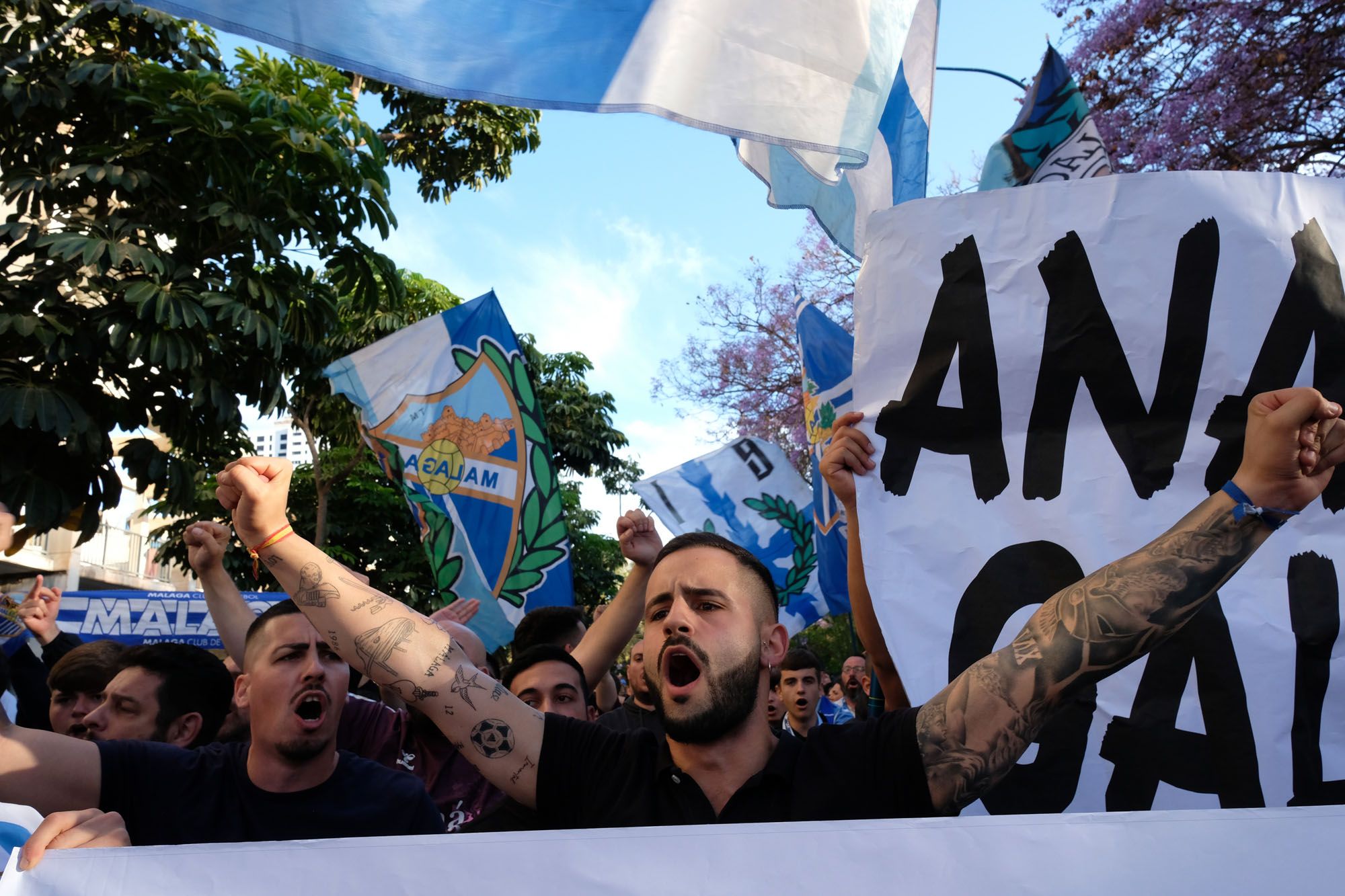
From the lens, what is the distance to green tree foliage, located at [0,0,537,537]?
23.3ft

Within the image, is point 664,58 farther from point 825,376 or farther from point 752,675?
point 825,376

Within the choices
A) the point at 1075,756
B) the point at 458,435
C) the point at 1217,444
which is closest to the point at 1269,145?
the point at 458,435

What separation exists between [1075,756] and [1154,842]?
120cm

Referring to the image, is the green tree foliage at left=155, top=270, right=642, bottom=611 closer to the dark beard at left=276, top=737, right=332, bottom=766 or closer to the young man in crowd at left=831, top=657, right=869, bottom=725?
the young man in crowd at left=831, top=657, right=869, bottom=725

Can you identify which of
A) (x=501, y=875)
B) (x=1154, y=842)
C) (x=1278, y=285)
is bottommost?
(x=501, y=875)

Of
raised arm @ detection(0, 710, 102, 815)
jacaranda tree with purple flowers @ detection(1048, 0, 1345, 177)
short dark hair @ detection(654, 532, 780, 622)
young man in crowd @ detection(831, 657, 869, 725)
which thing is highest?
jacaranda tree with purple flowers @ detection(1048, 0, 1345, 177)

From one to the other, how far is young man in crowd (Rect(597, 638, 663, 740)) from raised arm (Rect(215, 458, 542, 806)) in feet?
6.20

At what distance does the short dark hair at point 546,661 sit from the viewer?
356 cm

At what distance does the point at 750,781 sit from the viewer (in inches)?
80.5

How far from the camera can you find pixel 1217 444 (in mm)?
2764

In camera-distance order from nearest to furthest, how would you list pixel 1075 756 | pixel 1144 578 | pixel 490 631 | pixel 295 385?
pixel 1144 578 → pixel 1075 756 → pixel 490 631 → pixel 295 385

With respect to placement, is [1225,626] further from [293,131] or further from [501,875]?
[293,131]

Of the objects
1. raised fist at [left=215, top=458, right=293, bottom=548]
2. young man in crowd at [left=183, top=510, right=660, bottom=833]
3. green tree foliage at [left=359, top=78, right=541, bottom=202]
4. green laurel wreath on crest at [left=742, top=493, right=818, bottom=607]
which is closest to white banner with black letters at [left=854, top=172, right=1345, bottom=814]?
young man in crowd at [left=183, top=510, right=660, bottom=833]

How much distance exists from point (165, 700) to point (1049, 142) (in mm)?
3311
